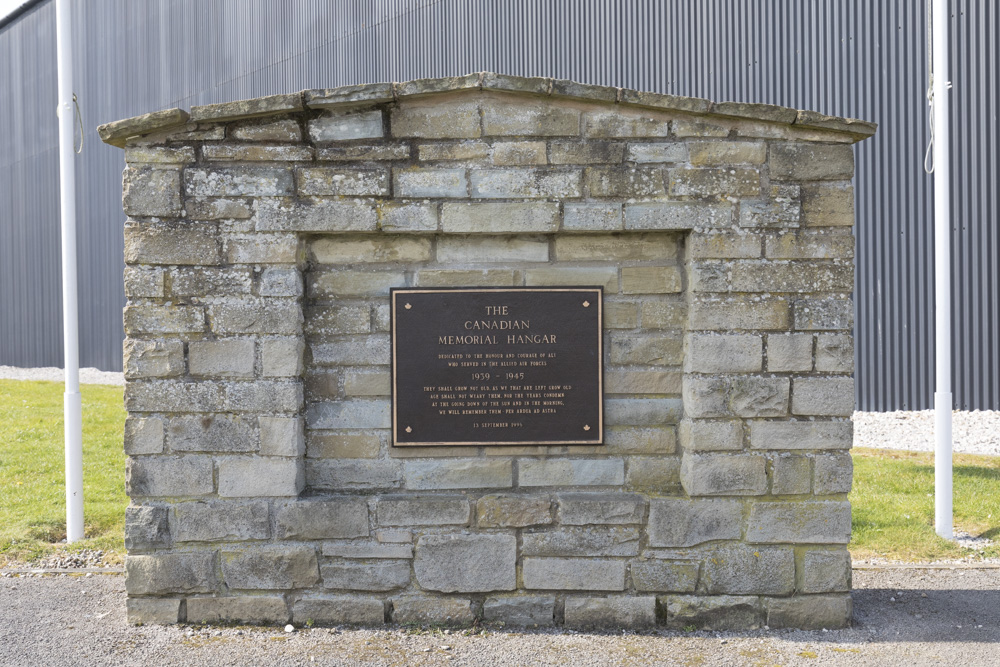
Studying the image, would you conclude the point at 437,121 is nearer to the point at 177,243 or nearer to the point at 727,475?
the point at 177,243

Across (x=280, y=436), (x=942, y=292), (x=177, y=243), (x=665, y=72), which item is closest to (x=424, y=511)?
(x=280, y=436)

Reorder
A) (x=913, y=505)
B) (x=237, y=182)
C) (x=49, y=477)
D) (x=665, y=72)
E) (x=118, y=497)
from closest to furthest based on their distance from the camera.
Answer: (x=237, y=182) < (x=913, y=505) < (x=118, y=497) < (x=49, y=477) < (x=665, y=72)

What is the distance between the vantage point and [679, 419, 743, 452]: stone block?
14.0 feet

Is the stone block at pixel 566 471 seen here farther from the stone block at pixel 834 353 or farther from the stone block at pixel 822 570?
the stone block at pixel 834 353

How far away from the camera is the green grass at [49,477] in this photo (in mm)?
5961

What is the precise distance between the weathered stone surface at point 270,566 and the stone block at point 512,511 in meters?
0.91

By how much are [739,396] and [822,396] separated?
0.44m

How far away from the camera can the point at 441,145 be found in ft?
13.9

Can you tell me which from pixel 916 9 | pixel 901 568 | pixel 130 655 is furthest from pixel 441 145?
pixel 916 9

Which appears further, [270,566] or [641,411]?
[641,411]

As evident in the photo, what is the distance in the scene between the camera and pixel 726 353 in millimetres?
4258

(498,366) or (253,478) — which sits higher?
(498,366)

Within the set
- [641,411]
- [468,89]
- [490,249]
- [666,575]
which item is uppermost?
[468,89]

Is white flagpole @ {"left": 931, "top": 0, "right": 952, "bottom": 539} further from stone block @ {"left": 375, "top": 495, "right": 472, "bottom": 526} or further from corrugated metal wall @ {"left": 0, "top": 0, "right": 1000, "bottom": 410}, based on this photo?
corrugated metal wall @ {"left": 0, "top": 0, "right": 1000, "bottom": 410}
